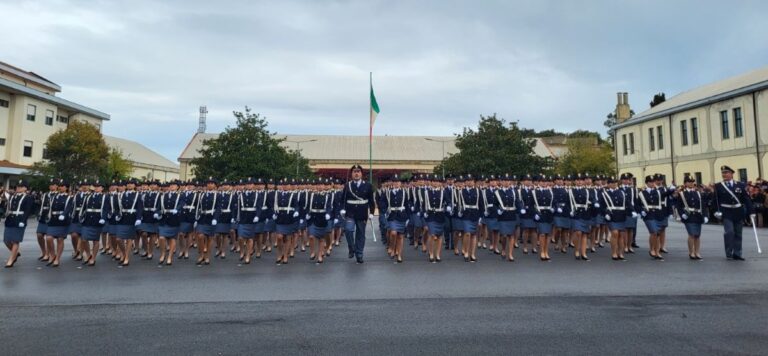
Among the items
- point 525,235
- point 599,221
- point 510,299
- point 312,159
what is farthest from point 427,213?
point 312,159

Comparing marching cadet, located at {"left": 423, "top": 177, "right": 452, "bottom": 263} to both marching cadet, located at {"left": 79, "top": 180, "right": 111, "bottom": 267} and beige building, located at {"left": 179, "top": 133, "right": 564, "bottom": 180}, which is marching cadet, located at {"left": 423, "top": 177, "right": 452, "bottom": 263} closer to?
marching cadet, located at {"left": 79, "top": 180, "right": 111, "bottom": 267}

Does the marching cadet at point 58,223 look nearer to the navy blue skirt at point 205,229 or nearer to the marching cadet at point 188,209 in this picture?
the marching cadet at point 188,209

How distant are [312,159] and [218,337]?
51.0m

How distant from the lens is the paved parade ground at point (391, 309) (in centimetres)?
505

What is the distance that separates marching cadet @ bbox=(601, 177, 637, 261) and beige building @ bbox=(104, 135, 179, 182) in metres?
57.2

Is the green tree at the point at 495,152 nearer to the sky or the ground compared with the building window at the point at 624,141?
nearer to the ground

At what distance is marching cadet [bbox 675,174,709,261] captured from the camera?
11.1 meters

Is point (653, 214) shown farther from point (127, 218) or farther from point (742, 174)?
point (742, 174)

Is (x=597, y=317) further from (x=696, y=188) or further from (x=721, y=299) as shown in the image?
(x=696, y=188)

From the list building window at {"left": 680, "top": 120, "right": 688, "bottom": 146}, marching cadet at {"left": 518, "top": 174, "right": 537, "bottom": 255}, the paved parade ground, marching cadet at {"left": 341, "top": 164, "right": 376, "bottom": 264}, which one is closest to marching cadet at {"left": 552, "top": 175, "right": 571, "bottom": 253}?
marching cadet at {"left": 518, "top": 174, "right": 537, "bottom": 255}

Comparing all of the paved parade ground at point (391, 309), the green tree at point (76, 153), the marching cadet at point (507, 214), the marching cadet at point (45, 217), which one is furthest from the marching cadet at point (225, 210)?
the green tree at point (76, 153)

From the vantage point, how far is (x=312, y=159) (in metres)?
55.8

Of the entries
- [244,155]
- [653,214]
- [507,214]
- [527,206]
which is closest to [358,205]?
[507,214]

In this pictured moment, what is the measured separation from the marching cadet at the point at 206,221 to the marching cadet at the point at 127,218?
1.33 metres
